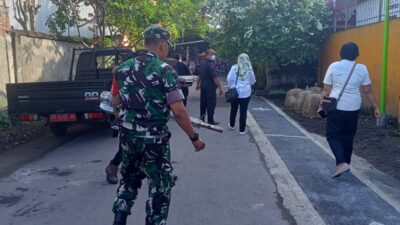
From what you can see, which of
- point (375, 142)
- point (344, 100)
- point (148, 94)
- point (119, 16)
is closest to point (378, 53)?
point (375, 142)

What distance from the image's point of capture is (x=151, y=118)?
3.71 m

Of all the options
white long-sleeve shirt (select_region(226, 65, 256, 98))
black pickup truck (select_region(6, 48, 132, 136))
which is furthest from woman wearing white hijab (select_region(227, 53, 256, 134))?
black pickup truck (select_region(6, 48, 132, 136))

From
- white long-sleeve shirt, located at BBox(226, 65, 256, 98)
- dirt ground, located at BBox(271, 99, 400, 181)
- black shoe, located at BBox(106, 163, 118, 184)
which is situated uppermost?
white long-sleeve shirt, located at BBox(226, 65, 256, 98)

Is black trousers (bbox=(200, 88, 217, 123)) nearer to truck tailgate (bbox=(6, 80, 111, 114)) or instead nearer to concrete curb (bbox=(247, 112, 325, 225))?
concrete curb (bbox=(247, 112, 325, 225))

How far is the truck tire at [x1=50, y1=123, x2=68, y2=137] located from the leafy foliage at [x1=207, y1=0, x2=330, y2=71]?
8.74 metres

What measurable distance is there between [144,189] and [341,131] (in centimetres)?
262

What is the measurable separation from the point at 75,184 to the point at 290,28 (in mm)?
12231

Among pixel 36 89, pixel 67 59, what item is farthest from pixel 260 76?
pixel 36 89

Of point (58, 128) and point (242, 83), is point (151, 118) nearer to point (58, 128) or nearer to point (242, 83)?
point (242, 83)

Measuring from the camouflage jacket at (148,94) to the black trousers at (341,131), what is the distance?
3103 millimetres

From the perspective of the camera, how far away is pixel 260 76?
20453mm

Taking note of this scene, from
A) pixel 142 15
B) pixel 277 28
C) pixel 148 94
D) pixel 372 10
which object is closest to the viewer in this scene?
pixel 148 94

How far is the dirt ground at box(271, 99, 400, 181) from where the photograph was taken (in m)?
7.45

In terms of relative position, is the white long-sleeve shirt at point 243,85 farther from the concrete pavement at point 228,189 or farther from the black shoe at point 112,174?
the black shoe at point 112,174
